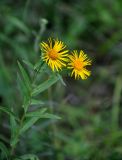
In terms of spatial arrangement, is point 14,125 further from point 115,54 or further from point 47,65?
point 115,54

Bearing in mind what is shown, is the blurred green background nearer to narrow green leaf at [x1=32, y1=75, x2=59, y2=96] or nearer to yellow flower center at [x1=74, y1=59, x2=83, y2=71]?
narrow green leaf at [x1=32, y1=75, x2=59, y2=96]

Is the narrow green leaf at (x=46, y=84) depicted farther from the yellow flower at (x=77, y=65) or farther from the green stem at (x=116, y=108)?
the green stem at (x=116, y=108)

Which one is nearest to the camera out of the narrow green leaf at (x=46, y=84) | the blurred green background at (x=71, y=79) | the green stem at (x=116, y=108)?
the narrow green leaf at (x=46, y=84)

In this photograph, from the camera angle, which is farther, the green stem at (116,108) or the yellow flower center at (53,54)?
the green stem at (116,108)

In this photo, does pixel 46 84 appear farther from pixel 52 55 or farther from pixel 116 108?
pixel 116 108

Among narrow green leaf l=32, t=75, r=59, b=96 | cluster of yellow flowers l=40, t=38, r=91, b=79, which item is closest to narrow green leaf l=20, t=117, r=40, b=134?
narrow green leaf l=32, t=75, r=59, b=96

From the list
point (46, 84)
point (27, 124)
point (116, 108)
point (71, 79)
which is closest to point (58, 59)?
point (46, 84)

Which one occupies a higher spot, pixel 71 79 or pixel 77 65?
pixel 71 79

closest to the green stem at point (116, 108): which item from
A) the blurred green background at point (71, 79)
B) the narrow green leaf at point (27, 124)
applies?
the blurred green background at point (71, 79)
